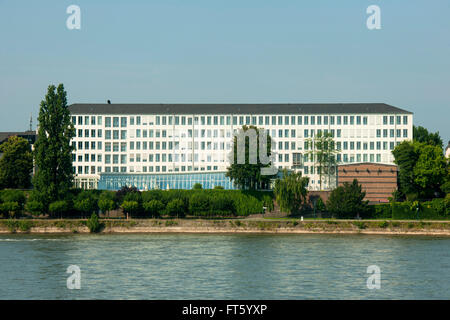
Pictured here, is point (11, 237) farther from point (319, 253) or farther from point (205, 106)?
point (205, 106)

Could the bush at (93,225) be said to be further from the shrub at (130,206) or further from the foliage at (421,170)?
the foliage at (421,170)

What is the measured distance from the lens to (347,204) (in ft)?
293

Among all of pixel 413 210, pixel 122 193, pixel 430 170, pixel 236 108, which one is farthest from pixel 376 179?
pixel 122 193

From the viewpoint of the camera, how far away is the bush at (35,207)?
88625 millimetres

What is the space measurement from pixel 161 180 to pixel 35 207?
35.0m

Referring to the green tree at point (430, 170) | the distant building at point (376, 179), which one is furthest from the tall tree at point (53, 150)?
the green tree at point (430, 170)

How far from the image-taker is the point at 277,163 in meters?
130

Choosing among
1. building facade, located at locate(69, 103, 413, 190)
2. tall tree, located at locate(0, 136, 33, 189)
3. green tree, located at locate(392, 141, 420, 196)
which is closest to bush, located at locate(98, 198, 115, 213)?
tall tree, located at locate(0, 136, 33, 189)

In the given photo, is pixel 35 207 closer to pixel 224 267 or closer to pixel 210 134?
pixel 224 267

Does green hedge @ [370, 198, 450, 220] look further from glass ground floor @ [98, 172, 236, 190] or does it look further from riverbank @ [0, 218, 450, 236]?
glass ground floor @ [98, 172, 236, 190]

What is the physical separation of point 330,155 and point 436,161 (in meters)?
25.5

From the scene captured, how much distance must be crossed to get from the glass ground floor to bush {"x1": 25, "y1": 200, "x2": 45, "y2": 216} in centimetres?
2824

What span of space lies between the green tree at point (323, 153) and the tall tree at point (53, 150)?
4966cm
